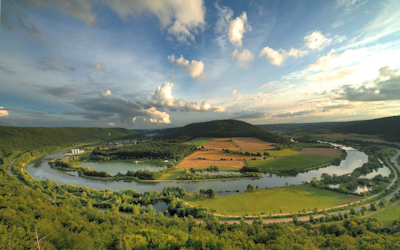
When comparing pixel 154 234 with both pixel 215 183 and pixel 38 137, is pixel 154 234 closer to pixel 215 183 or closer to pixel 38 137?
pixel 215 183

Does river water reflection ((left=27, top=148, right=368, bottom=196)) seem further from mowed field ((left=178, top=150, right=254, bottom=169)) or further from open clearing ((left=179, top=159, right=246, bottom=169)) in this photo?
mowed field ((left=178, top=150, right=254, bottom=169))

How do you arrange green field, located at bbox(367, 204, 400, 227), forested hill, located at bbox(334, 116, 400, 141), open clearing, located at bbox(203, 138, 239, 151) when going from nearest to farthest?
green field, located at bbox(367, 204, 400, 227)
open clearing, located at bbox(203, 138, 239, 151)
forested hill, located at bbox(334, 116, 400, 141)

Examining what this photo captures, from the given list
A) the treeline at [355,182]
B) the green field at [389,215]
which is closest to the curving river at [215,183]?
the treeline at [355,182]

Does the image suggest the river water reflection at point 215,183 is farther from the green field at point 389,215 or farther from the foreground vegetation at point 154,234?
the foreground vegetation at point 154,234

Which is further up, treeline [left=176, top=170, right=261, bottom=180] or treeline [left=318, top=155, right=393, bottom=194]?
treeline [left=176, top=170, right=261, bottom=180]

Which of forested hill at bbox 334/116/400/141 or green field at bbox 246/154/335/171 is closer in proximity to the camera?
green field at bbox 246/154/335/171

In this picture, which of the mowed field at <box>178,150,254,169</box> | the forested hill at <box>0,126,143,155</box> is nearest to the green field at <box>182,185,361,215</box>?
the mowed field at <box>178,150,254,169</box>

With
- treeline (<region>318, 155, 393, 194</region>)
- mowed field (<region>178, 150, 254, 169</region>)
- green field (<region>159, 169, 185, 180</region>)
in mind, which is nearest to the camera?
treeline (<region>318, 155, 393, 194</region>)

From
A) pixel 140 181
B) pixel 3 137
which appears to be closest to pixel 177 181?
pixel 140 181
